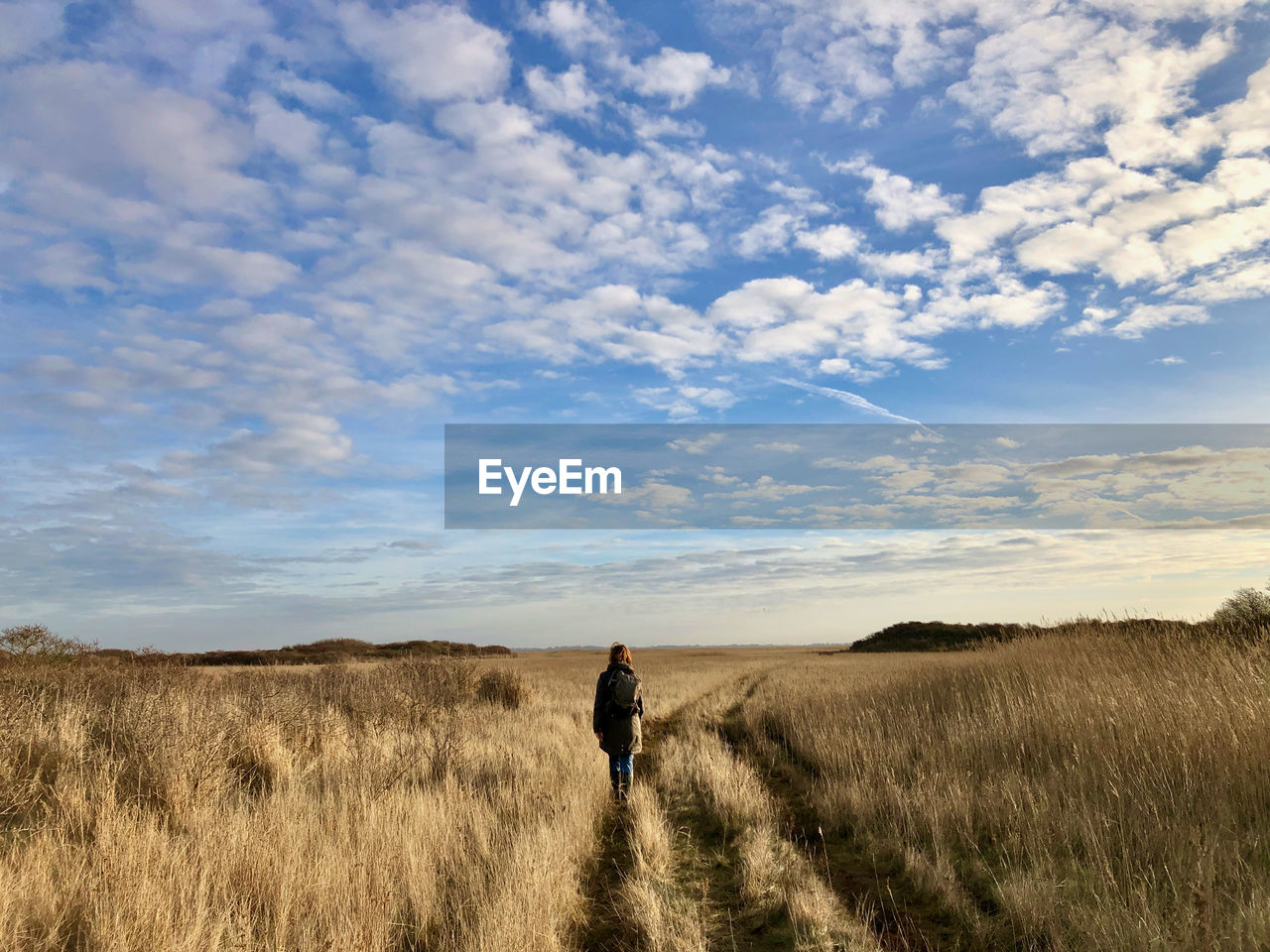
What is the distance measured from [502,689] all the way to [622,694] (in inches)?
500

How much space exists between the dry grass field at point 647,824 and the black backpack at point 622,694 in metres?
1.09

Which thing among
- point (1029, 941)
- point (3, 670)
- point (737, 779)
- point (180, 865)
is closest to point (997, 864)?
point (1029, 941)

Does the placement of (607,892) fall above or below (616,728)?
below

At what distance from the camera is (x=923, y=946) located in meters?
5.28

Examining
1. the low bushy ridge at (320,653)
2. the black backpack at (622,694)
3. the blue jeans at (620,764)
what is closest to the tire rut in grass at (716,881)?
the blue jeans at (620,764)

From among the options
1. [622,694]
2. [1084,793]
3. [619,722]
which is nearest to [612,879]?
[619,722]

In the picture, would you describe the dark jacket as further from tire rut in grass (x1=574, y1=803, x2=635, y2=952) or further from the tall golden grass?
the tall golden grass

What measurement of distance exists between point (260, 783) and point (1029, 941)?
29.2 ft

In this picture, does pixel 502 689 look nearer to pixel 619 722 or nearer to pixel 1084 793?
pixel 619 722

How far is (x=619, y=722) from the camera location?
10242 mm

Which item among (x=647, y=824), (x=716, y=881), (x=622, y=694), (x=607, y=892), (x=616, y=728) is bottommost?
(x=716, y=881)

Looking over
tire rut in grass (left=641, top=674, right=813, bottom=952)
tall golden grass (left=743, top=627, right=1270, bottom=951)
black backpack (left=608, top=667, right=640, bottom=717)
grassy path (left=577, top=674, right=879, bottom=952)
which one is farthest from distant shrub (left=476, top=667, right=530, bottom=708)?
black backpack (left=608, top=667, right=640, bottom=717)

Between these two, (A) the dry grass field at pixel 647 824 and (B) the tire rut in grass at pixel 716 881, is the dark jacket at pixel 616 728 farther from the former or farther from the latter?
(B) the tire rut in grass at pixel 716 881

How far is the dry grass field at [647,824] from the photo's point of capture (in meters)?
4.99
